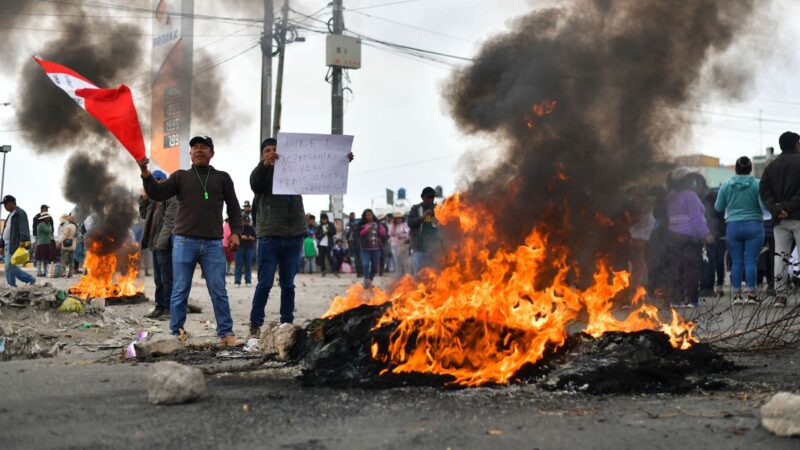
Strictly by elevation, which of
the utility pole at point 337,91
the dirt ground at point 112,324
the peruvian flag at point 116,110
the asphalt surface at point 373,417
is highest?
the utility pole at point 337,91

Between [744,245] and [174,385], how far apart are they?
8212 mm

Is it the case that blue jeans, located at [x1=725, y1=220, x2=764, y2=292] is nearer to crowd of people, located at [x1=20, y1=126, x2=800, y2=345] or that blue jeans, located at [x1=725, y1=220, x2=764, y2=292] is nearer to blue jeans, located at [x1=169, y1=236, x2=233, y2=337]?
crowd of people, located at [x1=20, y1=126, x2=800, y2=345]

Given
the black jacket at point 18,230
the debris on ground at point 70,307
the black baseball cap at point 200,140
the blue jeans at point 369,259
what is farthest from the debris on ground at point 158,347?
the blue jeans at point 369,259

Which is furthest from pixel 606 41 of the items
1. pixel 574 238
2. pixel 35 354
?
pixel 35 354

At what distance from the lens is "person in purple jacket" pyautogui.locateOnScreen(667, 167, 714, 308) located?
33.1ft

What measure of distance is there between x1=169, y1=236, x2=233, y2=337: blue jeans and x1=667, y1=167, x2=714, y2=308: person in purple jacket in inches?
225

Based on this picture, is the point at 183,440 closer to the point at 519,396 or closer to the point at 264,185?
the point at 519,396

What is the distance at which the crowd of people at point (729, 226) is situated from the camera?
9594 millimetres

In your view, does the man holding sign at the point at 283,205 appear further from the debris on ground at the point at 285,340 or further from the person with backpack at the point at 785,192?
the person with backpack at the point at 785,192

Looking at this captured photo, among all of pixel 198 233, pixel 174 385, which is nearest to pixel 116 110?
pixel 198 233

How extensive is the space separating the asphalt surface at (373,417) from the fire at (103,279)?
23.2 feet

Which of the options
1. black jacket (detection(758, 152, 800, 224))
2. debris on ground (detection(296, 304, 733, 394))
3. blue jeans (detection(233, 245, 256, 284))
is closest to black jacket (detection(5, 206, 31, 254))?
blue jeans (detection(233, 245, 256, 284))

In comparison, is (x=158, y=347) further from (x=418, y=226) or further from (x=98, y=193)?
(x=98, y=193)

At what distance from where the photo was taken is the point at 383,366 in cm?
542
